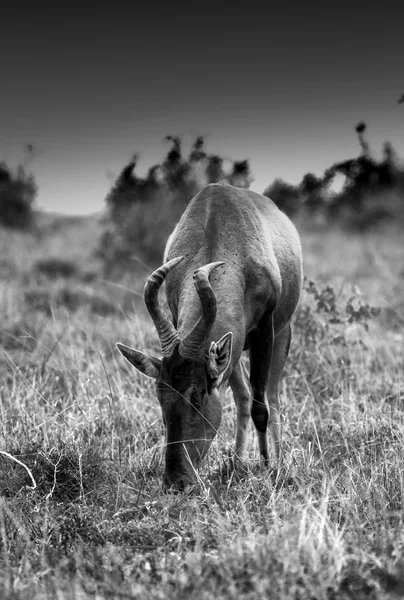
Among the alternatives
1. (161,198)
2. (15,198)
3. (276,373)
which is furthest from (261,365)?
(15,198)

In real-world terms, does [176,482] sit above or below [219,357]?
below

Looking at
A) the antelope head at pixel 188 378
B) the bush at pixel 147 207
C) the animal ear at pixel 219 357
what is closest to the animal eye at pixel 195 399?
the antelope head at pixel 188 378

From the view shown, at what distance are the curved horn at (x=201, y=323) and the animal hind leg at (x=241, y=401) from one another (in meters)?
1.66

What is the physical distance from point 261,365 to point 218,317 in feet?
3.00

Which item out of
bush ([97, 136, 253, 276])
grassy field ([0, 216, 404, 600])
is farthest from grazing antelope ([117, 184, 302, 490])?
bush ([97, 136, 253, 276])

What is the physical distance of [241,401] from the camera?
6980 millimetres

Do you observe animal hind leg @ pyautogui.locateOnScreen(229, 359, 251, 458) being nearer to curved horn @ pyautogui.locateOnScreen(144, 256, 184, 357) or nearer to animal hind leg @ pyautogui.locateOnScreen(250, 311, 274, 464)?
animal hind leg @ pyautogui.locateOnScreen(250, 311, 274, 464)

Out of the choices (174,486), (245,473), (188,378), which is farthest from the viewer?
(245,473)

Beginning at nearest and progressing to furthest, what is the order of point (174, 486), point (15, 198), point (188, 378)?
point (174, 486), point (188, 378), point (15, 198)

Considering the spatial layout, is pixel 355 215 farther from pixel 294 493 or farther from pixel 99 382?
pixel 294 493

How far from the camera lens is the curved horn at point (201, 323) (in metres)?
5.07

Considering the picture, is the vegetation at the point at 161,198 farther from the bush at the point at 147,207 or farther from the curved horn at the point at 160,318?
the curved horn at the point at 160,318

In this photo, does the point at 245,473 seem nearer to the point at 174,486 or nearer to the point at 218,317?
the point at 174,486

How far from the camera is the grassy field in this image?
11.5 ft
